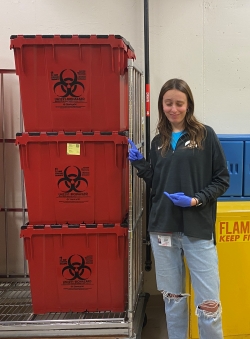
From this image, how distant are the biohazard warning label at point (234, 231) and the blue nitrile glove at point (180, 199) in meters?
0.47

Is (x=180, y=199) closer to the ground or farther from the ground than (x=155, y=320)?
farther from the ground

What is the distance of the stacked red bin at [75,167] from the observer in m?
1.98

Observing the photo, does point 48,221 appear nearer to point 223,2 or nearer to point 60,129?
point 60,129

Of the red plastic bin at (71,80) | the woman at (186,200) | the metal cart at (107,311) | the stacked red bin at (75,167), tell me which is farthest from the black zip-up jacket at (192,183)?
the red plastic bin at (71,80)

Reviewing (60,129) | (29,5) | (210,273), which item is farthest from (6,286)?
(29,5)

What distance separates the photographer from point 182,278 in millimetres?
1943

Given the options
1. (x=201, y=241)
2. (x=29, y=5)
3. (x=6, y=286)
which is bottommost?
(x=6, y=286)

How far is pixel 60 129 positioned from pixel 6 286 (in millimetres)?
1412

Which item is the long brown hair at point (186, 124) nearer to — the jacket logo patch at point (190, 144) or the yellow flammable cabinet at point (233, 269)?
the jacket logo patch at point (190, 144)

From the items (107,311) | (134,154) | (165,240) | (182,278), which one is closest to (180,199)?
(165,240)

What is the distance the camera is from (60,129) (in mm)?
2053

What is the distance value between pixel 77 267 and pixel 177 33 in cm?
184

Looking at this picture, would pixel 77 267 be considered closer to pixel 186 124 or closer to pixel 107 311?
pixel 107 311

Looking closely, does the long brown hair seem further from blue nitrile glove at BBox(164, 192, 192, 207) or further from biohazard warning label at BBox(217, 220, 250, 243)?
biohazard warning label at BBox(217, 220, 250, 243)
